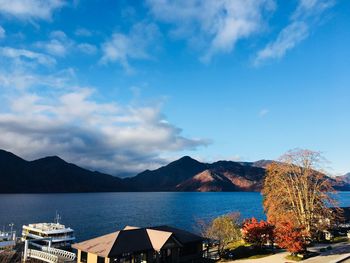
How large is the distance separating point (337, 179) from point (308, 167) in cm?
510

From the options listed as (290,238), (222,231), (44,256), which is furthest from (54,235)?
(290,238)

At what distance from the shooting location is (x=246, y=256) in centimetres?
4534

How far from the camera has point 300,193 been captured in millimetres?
58469

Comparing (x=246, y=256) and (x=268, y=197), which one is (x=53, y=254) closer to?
(x=246, y=256)

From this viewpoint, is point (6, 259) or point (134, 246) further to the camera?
point (6, 259)

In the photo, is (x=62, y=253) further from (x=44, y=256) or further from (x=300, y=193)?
(x=300, y=193)

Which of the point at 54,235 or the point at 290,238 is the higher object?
the point at 290,238

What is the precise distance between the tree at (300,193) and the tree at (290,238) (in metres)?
10.6

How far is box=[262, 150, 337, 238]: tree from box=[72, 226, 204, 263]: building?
20.9 m

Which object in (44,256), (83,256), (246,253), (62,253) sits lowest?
(44,256)

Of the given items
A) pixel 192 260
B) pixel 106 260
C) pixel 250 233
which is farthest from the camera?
pixel 250 233

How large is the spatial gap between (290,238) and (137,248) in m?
19.7

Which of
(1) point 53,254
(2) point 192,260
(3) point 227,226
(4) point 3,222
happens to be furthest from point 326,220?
(4) point 3,222

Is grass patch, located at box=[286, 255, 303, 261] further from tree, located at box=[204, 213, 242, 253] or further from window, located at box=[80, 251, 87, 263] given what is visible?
window, located at box=[80, 251, 87, 263]
